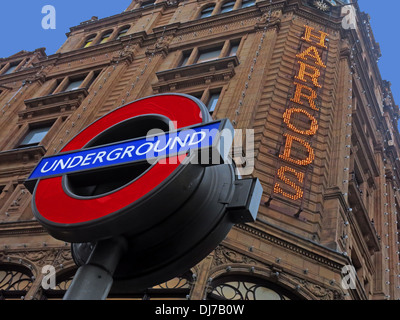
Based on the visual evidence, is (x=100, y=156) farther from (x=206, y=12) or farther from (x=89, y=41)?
(x=89, y=41)

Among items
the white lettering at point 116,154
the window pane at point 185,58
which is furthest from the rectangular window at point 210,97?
the white lettering at point 116,154

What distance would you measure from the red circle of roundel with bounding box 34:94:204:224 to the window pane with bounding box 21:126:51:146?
16.8m

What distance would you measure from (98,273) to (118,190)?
1.00 m

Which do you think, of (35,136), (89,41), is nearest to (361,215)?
(35,136)

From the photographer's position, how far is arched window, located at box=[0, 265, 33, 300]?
14.2m

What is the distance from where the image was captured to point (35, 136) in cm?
2330

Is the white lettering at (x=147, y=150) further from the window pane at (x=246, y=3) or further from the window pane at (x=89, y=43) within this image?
the window pane at (x=89, y=43)

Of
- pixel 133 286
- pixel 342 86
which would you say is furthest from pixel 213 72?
pixel 133 286

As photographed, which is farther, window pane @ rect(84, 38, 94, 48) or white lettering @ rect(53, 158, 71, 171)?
window pane @ rect(84, 38, 94, 48)

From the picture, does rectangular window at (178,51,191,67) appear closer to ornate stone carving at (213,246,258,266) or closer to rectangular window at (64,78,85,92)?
rectangular window at (64,78,85,92)

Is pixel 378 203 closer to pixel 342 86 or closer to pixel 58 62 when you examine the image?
pixel 342 86

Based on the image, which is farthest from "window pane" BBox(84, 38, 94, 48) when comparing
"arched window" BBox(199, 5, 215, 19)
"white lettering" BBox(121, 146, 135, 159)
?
"white lettering" BBox(121, 146, 135, 159)

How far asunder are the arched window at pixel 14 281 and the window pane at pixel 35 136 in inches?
351
